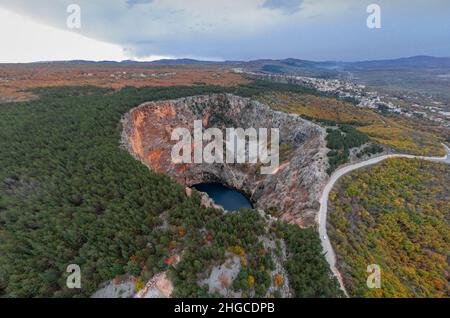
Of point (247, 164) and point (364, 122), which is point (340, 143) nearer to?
point (247, 164)

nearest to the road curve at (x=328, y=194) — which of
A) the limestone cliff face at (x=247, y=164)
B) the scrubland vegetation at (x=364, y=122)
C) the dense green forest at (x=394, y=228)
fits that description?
the dense green forest at (x=394, y=228)

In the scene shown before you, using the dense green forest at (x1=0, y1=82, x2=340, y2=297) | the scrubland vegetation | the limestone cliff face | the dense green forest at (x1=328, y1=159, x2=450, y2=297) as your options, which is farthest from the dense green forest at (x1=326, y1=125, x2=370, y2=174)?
the dense green forest at (x1=0, y1=82, x2=340, y2=297)

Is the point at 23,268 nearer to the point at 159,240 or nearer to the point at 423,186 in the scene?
the point at 159,240

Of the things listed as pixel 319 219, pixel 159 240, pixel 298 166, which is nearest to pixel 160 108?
pixel 298 166

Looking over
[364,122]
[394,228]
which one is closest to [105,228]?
[394,228]

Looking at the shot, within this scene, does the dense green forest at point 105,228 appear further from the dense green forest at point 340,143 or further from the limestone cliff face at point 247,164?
the dense green forest at point 340,143
